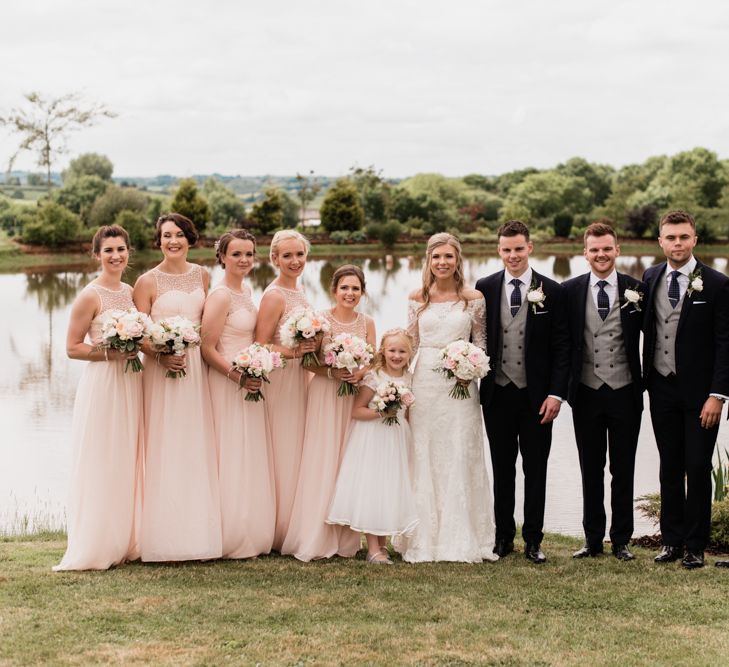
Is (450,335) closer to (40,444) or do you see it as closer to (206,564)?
(206,564)

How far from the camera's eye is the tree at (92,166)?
8262 cm

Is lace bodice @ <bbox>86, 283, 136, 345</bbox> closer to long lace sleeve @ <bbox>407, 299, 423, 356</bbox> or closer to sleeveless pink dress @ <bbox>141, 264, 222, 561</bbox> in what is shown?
sleeveless pink dress @ <bbox>141, 264, 222, 561</bbox>

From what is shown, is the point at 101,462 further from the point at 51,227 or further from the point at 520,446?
the point at 51,227

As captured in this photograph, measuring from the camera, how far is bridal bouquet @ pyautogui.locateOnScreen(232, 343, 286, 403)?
646 centimetres

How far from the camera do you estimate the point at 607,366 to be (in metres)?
6.72

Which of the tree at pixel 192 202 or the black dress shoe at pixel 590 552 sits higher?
the tree at pixel 192 202

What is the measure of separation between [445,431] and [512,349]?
0.78 metres

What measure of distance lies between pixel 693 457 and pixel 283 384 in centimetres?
300

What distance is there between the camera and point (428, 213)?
65.9 metres

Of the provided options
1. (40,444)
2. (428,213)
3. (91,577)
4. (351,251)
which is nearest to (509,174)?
(428,213)

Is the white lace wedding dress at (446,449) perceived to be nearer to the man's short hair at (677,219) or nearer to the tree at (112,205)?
the man's short hair at (677,219)

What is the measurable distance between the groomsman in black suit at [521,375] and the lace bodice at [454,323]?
0.06 metres

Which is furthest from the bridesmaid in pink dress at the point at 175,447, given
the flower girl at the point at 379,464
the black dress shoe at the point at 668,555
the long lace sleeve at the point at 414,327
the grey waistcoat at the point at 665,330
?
the grey waistcoat at the point at 665,330

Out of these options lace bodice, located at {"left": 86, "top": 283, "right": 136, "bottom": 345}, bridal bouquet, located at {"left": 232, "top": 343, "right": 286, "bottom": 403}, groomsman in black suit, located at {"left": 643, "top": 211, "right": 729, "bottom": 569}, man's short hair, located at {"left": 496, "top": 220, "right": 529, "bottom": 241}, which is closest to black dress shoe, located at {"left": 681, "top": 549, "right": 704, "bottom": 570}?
groomsman in black suit, located at {"left": 643, "top": 211, "right": 729, "bottom": 569}
